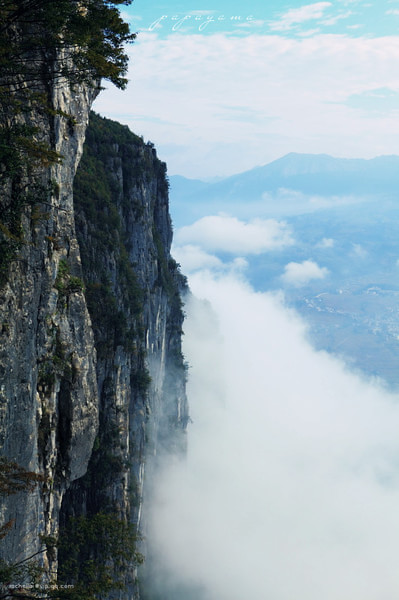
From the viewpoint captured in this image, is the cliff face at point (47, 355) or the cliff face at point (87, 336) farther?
the cliff face at point (87, 336)

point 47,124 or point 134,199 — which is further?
point 134,199

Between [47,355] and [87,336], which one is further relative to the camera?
[87,336]

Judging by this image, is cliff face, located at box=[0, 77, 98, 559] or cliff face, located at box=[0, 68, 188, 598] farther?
cliff face, located at box=[0, 68, 188, 598]

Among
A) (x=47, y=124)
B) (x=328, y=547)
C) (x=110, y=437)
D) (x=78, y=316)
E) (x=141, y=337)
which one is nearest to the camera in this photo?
(x=47, y=124)

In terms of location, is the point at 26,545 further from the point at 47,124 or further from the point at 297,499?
the point at 297,499

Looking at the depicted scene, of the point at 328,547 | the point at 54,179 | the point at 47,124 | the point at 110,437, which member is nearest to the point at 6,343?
the point at 54,179

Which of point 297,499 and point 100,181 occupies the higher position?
point 100,181

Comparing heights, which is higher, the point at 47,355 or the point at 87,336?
the point at 87,336

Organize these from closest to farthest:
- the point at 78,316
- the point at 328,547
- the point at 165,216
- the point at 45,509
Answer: the point at 45,509 < the point at 78,316 < the point at 165,216 < the point at 328,547
